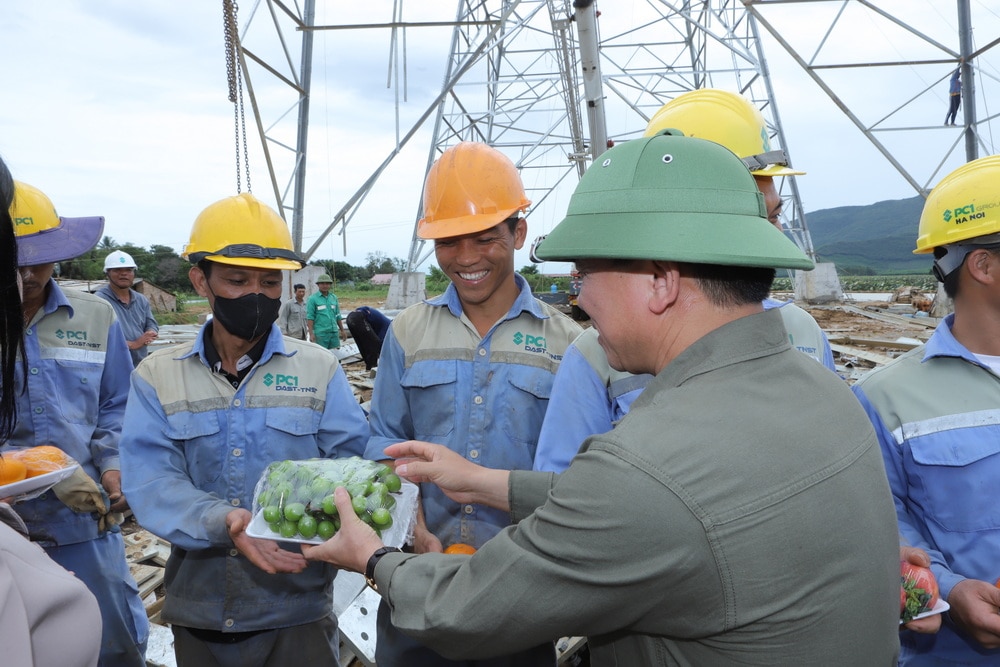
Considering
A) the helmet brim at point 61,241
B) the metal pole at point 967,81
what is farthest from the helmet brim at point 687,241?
the metal pole at point 967,81

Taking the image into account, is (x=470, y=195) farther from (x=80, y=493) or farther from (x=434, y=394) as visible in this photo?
(x=80, y=493)

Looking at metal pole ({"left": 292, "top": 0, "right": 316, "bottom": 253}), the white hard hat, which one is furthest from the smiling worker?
metal pole ({"left": 292, "top": 0, "right": 316, "bottom": 253})

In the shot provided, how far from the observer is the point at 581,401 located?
2.22 metres

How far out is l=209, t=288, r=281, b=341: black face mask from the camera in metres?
2.70

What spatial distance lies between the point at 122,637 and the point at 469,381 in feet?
6.77

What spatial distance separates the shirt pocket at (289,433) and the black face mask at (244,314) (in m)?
0.34

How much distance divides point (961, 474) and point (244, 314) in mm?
2665

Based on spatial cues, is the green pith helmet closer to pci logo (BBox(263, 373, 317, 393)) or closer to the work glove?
pci logo (BBox(263, 373, 317, 393))

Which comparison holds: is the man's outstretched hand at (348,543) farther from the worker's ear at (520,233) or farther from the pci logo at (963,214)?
the pci logo at (963,214)

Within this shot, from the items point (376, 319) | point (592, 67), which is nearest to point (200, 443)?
point (376, 319)

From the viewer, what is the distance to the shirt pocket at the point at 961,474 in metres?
2.16

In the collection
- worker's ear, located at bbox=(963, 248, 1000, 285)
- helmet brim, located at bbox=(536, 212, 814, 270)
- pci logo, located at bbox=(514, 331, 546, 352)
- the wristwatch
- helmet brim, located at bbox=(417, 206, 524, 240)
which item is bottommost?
the wristwatch

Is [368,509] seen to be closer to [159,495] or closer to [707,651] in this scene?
[159,495]

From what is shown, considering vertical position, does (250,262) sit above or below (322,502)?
above
